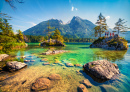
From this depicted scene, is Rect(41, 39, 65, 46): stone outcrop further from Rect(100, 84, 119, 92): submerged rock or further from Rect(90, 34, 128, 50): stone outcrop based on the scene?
Rect(100, 84, 119, 92): submerged rock

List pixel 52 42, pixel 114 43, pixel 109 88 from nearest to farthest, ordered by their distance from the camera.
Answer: pixel 109 88 → pixel 114 43 → pixel 52 42

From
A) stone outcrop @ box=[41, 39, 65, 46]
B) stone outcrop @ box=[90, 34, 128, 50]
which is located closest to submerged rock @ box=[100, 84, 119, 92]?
stone outcrop @ box=[90, 34, 128, 50]

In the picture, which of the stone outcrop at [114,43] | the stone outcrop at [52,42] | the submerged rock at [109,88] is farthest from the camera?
the stone outcrop at [52,42]

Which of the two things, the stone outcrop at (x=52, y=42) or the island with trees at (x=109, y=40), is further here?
the stone outcrop at (x=52, y=42)

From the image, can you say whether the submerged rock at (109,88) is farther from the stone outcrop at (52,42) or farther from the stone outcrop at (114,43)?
the stone outcrop at (52,42)

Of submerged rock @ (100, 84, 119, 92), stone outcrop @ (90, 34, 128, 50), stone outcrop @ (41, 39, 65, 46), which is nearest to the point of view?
submerged rock @ (100, 84, 119, 92)

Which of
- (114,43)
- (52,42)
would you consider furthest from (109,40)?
(52,42)

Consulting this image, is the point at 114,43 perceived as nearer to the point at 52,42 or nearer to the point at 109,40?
the point at 109,40

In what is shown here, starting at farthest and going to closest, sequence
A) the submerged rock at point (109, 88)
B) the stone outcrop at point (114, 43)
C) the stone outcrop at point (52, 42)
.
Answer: the stone outcrop at point (52, 42)
the stone outcrop at point (114, 43)
the submerged rock at point (109, 88)

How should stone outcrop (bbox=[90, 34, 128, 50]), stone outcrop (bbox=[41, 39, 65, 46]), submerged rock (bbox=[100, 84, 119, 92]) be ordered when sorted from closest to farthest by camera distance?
submerged rock (bbox=[100, 84, 119, 92]) < stone outcrop (bbox=[90, 34, 128, 50]) < stone outcrop (bbox=[41, 39, 65, 46])

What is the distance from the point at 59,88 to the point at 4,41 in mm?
11787

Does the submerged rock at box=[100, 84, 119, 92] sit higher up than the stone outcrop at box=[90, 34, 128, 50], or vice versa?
the stone outcrop at box=[90, 34, 128, 50]

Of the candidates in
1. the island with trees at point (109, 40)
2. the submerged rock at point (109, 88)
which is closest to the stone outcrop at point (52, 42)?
the island with trees at point (109, 40)

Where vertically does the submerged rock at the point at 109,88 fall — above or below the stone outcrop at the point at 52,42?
below
